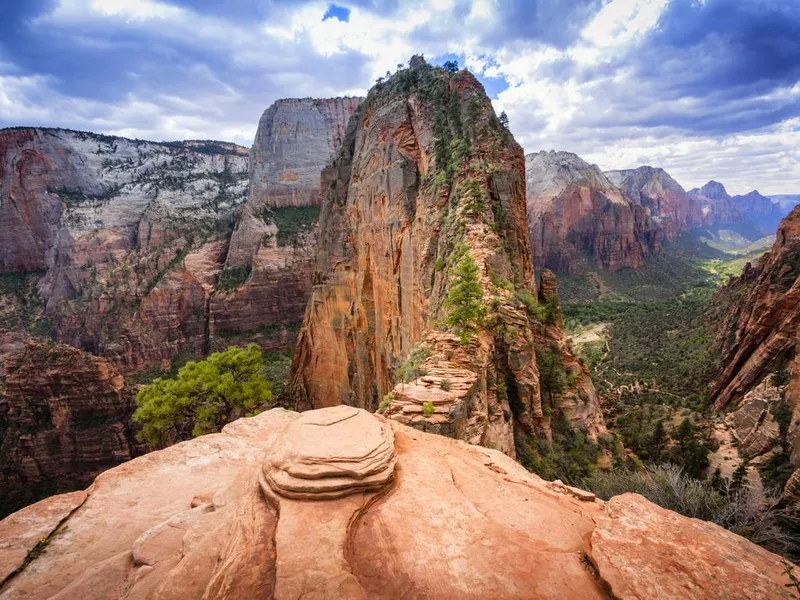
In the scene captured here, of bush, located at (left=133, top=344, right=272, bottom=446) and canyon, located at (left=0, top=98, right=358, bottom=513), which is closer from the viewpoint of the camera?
bush, located at (left=133, top=344, right=272, bottom=446)

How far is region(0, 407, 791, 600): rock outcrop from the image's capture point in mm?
4469

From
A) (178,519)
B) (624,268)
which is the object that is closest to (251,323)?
(178,519)

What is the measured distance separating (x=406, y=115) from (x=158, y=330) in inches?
2465

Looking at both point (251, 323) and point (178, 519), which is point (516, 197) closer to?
point (178, 519)

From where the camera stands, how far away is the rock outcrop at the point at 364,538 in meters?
4.47

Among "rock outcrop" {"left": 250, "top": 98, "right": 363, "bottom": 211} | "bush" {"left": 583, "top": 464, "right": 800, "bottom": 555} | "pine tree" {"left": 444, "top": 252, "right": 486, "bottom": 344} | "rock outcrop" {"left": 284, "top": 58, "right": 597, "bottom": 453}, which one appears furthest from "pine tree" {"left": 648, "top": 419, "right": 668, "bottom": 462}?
"rock outcrop" {"left": 250, "top": 98, "right": 363, "bottom": 211}

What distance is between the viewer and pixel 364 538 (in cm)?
519

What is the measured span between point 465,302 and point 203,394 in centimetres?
1983

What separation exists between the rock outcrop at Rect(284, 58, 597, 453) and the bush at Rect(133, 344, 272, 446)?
9.91m

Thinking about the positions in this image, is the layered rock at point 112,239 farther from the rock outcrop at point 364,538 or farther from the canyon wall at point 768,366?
the canyon wall at point 768,366

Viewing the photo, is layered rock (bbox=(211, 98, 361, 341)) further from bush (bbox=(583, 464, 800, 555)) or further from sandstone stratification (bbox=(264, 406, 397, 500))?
bush (bbox=(583, 464, 800, 555))

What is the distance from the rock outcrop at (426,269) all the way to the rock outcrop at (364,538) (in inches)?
132

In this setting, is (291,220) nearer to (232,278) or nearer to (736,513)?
(232,278)

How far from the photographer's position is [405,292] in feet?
84.9
